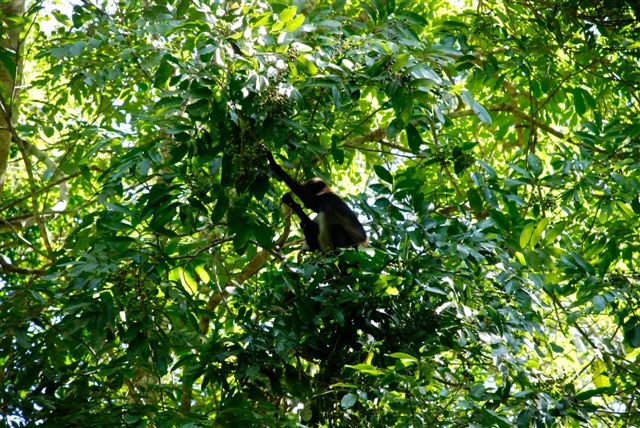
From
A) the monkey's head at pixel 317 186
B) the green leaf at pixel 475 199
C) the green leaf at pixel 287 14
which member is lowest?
the green leaf at pixel 475 199

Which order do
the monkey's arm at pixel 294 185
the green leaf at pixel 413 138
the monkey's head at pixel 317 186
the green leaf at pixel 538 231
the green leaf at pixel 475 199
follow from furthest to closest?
the monkey's head at pixel 317 186
the green leaf at pixel 475 199
the green leaf at pixel 413 138
the monkey's arm at pixel 294 185
the green leaf at pixel 538 231

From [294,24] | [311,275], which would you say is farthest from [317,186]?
[294,24]

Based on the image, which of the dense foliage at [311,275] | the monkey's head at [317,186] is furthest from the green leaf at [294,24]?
the monkey's head at [317,186]

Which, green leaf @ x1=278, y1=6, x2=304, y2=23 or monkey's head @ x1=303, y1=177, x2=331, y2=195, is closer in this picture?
green leaf @ x1=278, y1=6, x2=304, y2=23

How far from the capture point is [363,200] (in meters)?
3.85

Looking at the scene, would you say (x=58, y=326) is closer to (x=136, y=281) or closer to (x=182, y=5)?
(x=136, y=281)

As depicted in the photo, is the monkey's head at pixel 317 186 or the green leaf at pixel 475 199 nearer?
the green leaf at pixel 475 199

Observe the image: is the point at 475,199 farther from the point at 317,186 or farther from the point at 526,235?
the point at 317,186

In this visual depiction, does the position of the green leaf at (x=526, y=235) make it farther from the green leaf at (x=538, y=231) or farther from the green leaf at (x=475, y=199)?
the green leaf at (x=475, y=199)

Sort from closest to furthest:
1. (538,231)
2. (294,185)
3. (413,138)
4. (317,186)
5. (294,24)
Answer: (294,24), (538,231), (413,138), (294,185), (317,186)

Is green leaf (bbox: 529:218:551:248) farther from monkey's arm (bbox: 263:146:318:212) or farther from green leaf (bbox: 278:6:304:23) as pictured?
green leaf (bbox: 278:6:304:23)

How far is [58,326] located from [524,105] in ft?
15.8

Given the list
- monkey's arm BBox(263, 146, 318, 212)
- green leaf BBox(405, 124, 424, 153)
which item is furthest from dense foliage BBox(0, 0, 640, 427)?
monkey's arm BBox(263, 146, 318, 212)

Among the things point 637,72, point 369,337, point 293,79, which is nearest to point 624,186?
point 637,72
